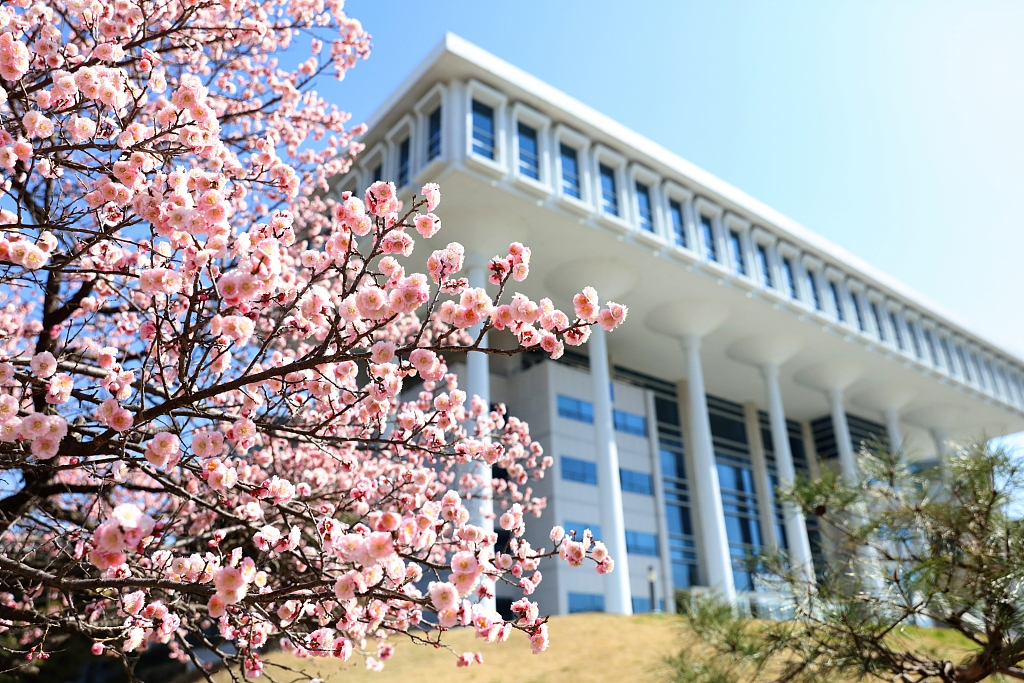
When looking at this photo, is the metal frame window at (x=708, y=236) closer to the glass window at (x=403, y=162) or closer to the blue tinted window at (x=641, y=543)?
the glass window at (x=403, y=162)

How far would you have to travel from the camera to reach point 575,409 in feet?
107

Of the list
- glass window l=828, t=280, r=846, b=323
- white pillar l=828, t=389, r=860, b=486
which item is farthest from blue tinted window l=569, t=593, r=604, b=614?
glass window l=828, t=280, r=846, b=323

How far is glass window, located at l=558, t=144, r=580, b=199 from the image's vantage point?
1013 inches

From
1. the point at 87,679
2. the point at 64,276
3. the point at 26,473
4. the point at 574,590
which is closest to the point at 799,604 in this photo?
the point at 26,473

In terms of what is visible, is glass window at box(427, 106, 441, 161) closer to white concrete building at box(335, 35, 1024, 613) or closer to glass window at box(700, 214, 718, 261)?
white concrete building at box(335, 35, 1024, 613)

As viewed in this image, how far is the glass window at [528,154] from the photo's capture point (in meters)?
24.8

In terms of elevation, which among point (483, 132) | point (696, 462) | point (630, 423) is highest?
point (483, 132)

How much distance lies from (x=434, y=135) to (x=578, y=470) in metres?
15.7

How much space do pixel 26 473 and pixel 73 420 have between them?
4.57 ft

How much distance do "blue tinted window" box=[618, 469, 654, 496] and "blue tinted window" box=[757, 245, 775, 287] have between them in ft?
35.8

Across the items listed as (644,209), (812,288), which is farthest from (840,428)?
(644,209)

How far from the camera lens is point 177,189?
405 centimetres

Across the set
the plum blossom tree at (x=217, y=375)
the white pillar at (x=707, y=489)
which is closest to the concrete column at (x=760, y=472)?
the white pillar at (x=707, y=489)

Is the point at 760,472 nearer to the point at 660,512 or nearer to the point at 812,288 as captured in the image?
the point at 660,512
